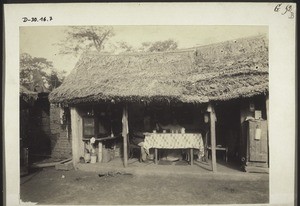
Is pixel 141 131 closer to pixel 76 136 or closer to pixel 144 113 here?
pixel 144 113

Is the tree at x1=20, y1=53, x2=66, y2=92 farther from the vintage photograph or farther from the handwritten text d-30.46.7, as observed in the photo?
the handwritten text d-30.46.7

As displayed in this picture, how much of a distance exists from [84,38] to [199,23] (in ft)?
5.23

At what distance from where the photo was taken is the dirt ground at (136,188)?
4.23 meters

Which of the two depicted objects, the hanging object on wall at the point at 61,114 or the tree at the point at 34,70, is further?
the hanging object on wall at the point at 61,114

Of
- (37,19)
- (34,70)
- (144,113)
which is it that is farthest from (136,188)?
(37,19)

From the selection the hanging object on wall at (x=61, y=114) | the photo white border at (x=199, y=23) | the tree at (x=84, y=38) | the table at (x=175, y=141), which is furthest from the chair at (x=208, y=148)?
the tree at (x=84, y=38)

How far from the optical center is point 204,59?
5.71m

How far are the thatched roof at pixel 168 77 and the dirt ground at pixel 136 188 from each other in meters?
1.43

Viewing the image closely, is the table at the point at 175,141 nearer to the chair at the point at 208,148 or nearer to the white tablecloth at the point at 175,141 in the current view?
the white tablecloth at the point at 175,141

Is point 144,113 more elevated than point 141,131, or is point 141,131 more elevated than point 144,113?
point 144,113

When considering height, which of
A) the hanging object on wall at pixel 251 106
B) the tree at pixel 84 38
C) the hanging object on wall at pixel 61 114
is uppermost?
the tree at pixel 84 38

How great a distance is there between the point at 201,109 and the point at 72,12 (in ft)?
13.7

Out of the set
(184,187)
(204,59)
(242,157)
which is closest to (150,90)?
(204,59)

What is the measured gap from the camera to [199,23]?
3.76 m
